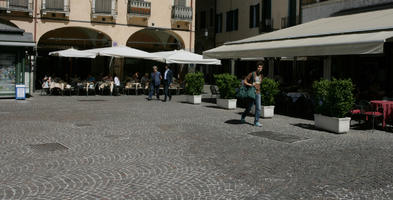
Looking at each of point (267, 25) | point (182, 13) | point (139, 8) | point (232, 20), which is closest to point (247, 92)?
point (139, 8)

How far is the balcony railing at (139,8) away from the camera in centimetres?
2402

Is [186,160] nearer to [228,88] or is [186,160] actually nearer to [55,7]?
[228,88]

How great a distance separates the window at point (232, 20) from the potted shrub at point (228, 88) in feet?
55.9

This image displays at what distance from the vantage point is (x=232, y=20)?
31.6m

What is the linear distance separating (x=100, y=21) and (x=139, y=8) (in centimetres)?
235

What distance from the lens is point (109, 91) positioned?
22.5 m

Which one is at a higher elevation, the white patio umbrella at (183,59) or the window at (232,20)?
the window at (232,20)

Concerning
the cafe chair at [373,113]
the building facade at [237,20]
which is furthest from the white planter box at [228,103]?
the building facade at [237,20]

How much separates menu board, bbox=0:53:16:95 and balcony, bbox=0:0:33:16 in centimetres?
437

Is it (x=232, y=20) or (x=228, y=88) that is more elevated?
(x=232, y=20)

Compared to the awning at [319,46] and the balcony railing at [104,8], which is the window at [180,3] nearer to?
the balcony railing at [104,8]

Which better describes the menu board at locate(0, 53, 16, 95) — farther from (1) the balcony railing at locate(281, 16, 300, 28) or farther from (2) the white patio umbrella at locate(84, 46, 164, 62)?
(1) the balcony railing at locate(281, 16, 300, 28)

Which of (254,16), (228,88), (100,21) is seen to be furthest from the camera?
(254,16)

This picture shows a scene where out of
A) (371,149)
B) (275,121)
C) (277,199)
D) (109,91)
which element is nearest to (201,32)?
(109,91)
